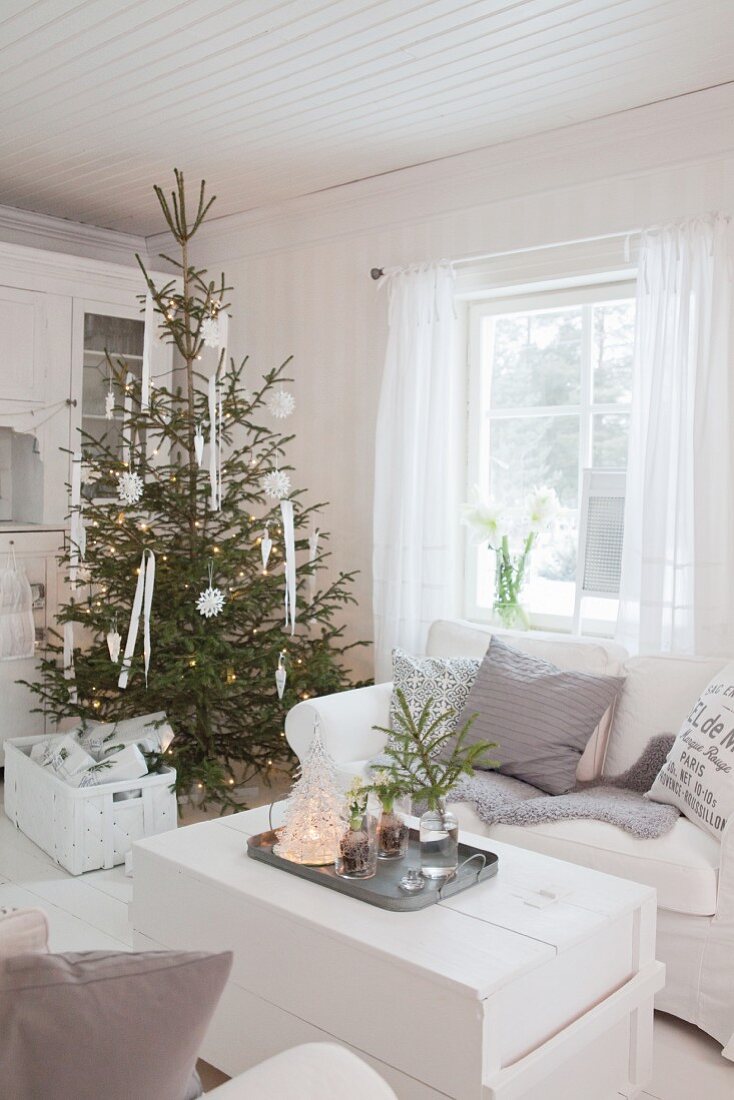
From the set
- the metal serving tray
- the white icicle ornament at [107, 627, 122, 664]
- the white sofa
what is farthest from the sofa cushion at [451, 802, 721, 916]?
the white icicle ornament at [107, 627, 122, 664]

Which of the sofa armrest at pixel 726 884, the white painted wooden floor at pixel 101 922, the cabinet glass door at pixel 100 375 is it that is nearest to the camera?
the white painted wooden floor at pixel 101 922

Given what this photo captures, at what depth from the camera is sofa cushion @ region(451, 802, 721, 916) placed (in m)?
2.43

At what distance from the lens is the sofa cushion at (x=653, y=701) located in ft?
10.1

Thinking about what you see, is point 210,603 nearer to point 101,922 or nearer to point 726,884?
point 101,922

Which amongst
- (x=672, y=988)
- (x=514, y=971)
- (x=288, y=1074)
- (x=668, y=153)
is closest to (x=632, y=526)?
(x=668, y=153)

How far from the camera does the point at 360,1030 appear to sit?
6.17ft

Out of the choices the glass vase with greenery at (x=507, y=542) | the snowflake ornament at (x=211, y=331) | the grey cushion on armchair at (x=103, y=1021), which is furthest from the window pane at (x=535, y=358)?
the grey cushion on armchair at (x=103, y=1021)

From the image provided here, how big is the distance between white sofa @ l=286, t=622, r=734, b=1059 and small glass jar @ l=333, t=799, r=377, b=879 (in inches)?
27.4

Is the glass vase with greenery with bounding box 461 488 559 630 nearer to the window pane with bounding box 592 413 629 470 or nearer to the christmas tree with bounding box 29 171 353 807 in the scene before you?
the window pane with bounding box 592 413 629 470

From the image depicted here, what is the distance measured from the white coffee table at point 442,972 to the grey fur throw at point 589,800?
38 centimetres

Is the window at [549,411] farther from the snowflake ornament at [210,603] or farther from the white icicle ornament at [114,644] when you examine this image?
the white icicle ornament at [114,644]

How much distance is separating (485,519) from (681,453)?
84 cm

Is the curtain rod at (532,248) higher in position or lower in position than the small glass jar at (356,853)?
higher

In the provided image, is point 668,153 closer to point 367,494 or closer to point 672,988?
point 367,494
